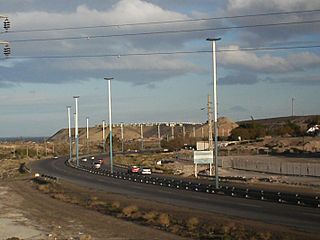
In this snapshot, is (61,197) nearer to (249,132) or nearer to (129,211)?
(129,211)

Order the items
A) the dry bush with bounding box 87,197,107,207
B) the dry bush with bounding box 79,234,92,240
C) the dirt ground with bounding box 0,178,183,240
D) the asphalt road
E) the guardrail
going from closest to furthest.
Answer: the dry bush with bounding box 79,234,92,240 → the dirt ground with bounding box 0,178,183,240 → the asphalt road → the guardrail → the dry bush with bounding box 87,197,107,207

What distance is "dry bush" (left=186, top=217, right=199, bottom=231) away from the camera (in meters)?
29.5

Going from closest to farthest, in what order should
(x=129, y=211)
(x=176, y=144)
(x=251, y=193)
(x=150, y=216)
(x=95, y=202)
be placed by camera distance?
(x=150, y=216) → (x=129, y=211) → (x=251, y=193) → (x=95, y=202) → (x=176, y=144)

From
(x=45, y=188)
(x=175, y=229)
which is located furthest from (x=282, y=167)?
(x=175, y=229)

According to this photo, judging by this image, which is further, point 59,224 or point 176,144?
point 176,144

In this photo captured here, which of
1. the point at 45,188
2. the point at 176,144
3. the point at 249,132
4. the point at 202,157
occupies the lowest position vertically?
the point at 45,188

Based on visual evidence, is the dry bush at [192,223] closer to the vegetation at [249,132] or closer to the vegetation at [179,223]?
the vegetation at [179,223]

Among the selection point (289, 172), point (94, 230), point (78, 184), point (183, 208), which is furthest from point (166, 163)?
point (94, 230)

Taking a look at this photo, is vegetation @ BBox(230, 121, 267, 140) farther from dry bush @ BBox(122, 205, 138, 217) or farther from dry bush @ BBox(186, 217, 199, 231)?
dry bush @ BBox(186, 217, 199, 231)

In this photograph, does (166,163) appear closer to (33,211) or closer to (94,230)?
(33,211)

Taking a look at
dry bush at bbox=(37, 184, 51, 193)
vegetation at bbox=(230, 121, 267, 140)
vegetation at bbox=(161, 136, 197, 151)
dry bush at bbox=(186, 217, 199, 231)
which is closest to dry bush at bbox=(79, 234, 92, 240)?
dry bush at bbox=(186, 217, 199, 231)

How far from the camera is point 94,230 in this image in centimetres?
3000

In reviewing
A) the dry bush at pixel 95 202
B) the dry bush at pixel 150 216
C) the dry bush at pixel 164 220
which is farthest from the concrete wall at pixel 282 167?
the dry bush at pixel 164 220

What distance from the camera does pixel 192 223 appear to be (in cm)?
3058
